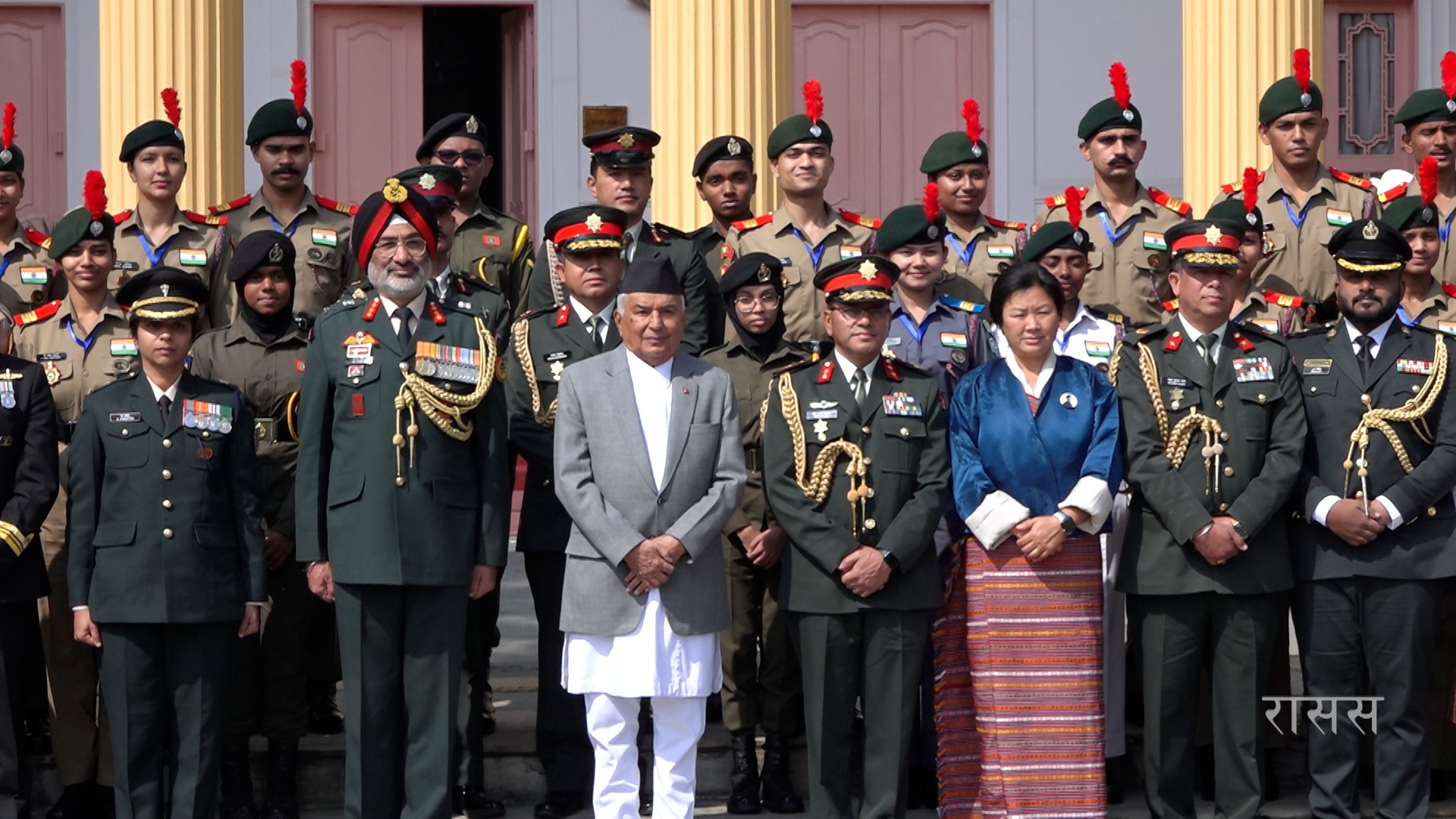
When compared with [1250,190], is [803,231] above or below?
below

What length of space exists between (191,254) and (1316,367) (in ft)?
13.4

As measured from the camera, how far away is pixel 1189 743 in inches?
263

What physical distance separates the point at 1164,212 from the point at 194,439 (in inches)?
152

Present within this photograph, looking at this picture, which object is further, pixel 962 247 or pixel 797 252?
pixel 962 247

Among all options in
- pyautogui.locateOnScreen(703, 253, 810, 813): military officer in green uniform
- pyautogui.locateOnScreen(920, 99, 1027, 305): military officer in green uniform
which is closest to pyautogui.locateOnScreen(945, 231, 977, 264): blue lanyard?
pyautogui.locateOnScreen(920, 99, 1027, 305): military officer in green uniform

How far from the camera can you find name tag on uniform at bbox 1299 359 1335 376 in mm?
6840

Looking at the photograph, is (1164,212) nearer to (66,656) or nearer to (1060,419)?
(1060,419)

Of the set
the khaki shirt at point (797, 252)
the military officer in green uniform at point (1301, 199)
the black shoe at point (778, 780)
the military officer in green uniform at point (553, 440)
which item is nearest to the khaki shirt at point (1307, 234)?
the military officer in green uniform at point (1301, 199)

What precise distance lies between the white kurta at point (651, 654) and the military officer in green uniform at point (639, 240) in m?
0.95

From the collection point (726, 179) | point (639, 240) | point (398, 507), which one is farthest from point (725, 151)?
point (398, 507)

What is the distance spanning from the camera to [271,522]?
6980 mm

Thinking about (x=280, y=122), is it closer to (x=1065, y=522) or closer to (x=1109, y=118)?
(x=1109, y=118)

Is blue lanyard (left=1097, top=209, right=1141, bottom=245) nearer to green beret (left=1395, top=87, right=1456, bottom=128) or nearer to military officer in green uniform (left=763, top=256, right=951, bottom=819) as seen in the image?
green beret (left=1395, top=87, right=1456, bottom=128)

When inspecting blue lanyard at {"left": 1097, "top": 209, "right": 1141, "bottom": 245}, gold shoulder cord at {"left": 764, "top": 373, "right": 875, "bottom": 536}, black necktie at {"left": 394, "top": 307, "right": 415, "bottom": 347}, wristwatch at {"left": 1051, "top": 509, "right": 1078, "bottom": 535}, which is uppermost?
blue lanyard at {"left": 1097, "top": 209, "right": 1141, "bottom": 245}
